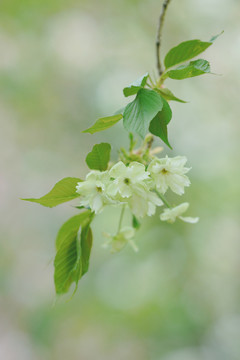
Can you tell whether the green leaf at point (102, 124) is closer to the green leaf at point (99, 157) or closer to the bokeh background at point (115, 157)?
the green leaf at point (99, 157)

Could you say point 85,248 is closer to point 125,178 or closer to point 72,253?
point 72,253

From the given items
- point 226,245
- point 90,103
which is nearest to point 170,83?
point 90,103

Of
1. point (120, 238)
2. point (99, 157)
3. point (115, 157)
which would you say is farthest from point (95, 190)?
point (115, 157)

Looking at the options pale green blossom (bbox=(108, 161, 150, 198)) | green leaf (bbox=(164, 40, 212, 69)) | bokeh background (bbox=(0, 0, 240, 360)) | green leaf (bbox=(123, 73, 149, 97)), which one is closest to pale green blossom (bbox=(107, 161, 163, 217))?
pale green blossom (bbox=(108, 161, 150, 198))

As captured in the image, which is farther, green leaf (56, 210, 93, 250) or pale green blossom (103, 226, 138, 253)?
pale green blossom (103, 226, 138, 253)

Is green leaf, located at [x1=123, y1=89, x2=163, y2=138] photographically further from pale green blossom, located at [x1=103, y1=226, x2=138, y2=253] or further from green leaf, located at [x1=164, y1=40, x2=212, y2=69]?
pale green blossom, located at [x1=103, y1=226, x2=138, y2=253]

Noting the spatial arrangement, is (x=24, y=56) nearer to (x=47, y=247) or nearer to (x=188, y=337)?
(x=47, y=247)
